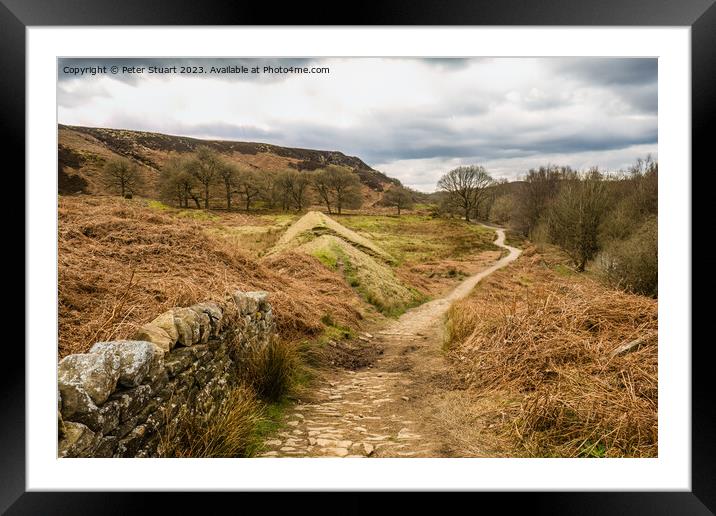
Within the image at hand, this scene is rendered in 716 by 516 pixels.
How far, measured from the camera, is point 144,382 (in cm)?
268

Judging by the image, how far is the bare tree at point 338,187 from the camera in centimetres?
1599

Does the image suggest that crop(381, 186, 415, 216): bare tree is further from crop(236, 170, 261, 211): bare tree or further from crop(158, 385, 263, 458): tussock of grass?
crop(158, 385, 263, 458): tussock of grass

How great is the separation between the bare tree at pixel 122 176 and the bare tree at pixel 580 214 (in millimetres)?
11482

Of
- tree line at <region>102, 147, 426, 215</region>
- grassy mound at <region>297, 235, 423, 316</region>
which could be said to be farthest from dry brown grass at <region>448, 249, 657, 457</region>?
tree line at <region>102, 147, 426, 215</region>

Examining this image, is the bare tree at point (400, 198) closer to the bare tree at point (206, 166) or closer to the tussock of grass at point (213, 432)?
the bare tree at point (206, 166)

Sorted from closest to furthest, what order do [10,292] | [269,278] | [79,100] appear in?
1. [10,292]
2. [79,100]
3. [269,278]

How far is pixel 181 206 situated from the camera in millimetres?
13391

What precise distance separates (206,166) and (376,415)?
1151 centimetres

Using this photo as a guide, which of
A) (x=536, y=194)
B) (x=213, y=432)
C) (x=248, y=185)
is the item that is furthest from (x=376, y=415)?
(x=248, y=185)

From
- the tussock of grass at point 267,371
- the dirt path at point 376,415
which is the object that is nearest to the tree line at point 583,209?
the dirt path at point 376,415

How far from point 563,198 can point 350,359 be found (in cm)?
894

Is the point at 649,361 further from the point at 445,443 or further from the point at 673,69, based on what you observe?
the point at 673,69
